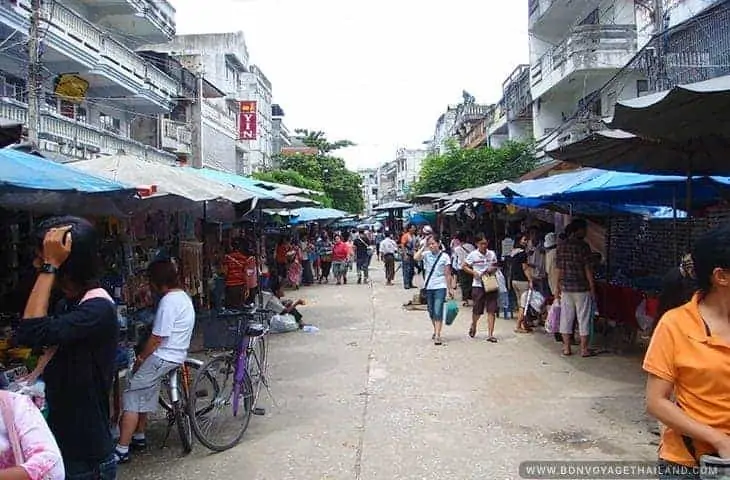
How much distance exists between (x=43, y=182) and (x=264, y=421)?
2892mm

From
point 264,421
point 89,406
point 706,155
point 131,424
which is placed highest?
point 706,155

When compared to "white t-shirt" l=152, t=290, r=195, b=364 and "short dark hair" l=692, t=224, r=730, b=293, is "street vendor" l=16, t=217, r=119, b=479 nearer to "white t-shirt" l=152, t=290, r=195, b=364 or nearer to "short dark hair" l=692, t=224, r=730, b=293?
"white t-shirt" l=152, t=290, r=195, b=364

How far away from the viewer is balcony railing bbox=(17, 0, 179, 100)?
48.9ft

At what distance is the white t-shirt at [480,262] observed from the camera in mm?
9523

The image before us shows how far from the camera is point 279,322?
10.6 m

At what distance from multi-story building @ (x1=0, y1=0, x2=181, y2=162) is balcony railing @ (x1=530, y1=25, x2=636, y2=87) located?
42.8 feet

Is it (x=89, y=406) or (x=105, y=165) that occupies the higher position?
(x=105, y=165)

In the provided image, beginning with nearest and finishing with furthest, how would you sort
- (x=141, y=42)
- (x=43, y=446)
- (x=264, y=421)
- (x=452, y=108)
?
(x=43, y=446) < (x=264, y=421) < (x=141, y=42) < (x=452, y=108)

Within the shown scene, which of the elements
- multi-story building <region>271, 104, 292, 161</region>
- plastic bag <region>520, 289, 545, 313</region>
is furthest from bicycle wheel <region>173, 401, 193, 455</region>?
multi-story building <region>271, 104, 292, 161</region>

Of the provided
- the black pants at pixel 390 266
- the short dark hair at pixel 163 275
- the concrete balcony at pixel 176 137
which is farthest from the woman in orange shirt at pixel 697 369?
the concrete balcony at pixel 176 137

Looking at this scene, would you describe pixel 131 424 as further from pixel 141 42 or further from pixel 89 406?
pixel 141 42

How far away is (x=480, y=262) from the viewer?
958 cm

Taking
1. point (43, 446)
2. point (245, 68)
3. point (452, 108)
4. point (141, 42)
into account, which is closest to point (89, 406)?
point (43, 446)

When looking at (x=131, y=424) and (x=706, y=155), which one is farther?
(x=706, y=155)
